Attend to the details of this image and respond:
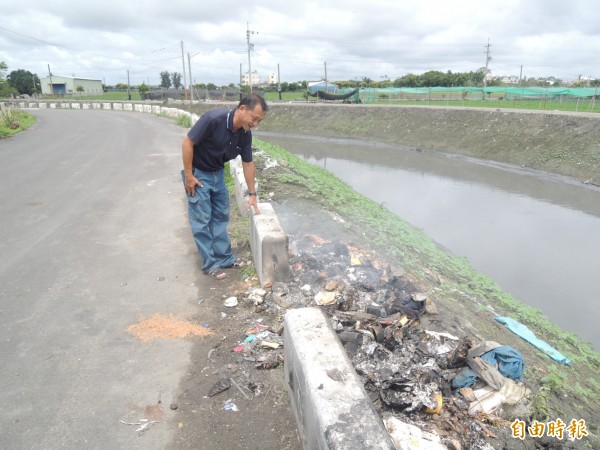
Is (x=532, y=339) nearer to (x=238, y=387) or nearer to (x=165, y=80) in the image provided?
(x=238, y=387)

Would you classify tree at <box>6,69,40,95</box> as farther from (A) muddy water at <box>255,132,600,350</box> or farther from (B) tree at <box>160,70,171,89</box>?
(A) muddy water at <box>255,132,600,350</box>

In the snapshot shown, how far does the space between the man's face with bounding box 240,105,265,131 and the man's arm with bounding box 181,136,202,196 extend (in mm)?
560

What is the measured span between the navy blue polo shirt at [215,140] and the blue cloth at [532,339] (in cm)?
374

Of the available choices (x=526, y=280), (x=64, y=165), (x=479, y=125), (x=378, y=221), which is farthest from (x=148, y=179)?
(x=479, y=125)

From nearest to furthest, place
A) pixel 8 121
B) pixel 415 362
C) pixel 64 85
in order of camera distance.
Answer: pixel 415 362 < pixel 8 121 < pixel 64 85

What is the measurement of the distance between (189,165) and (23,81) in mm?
85174

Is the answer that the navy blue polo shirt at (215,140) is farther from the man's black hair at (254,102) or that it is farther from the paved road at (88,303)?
the paved road at (88,303)

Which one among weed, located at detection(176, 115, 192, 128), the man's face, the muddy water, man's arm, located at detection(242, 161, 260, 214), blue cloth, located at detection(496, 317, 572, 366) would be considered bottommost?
the muddy water

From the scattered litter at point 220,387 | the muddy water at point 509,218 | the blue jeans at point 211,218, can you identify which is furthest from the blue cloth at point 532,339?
the scattered litter at point 220,387

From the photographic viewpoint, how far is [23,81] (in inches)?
2822

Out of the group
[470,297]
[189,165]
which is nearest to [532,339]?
[470,297]

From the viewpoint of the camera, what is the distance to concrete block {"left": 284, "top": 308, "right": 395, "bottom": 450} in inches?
81.0

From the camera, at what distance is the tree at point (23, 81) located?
7088 cm

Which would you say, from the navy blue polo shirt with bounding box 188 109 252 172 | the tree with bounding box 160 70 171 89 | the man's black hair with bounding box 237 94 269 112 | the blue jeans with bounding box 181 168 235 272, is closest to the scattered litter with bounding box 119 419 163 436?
the blue jeans with bounding box 181 168 235 272
